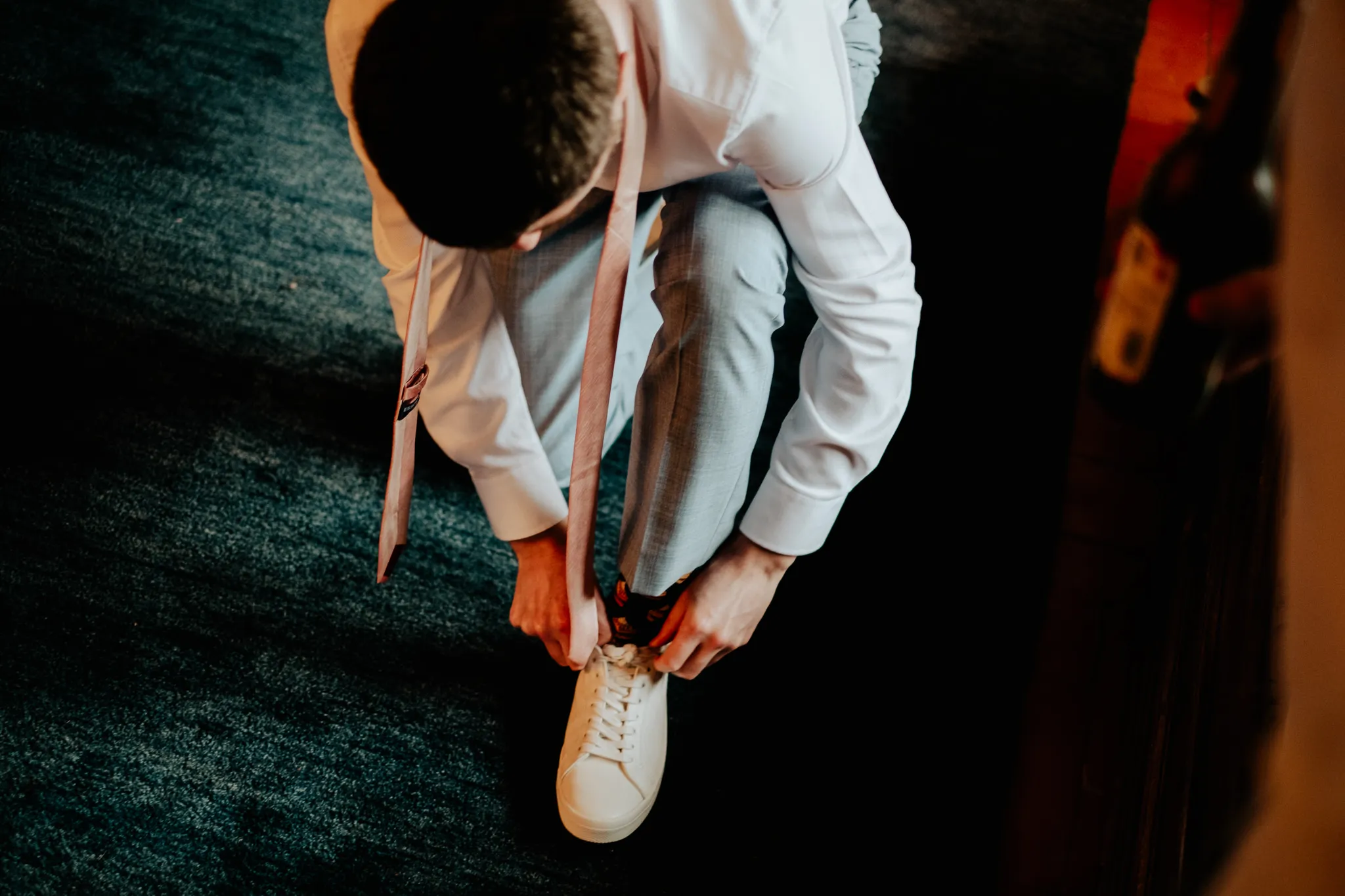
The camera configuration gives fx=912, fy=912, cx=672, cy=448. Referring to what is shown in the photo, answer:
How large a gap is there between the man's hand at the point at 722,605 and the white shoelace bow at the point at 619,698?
0.04 meters

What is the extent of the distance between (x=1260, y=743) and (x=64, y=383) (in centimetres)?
123

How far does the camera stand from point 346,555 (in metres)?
1.02

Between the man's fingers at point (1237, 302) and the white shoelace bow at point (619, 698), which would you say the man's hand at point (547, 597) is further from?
the man's fingers at point (1237, 302)

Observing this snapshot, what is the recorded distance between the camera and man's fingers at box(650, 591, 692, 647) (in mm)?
856

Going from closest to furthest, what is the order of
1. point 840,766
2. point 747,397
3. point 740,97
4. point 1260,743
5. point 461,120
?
1. point 1260,743
2. point 461,120
3. point 740,97
4. point 747,397
5. point 840,766

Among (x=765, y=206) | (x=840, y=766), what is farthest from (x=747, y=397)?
(x=840, y=766)

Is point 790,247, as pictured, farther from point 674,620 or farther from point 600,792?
point 600,792

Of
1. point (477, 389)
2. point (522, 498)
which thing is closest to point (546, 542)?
point (522, 498)

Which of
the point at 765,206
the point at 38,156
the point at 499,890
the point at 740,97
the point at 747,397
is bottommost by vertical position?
the point at 499,890

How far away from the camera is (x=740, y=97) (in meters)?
0.64

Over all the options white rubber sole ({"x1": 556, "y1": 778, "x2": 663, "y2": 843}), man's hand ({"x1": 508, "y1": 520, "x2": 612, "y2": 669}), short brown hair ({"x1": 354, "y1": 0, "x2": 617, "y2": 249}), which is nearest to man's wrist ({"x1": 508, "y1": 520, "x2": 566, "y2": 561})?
man's hand ({"x1": 508, "y1": 520, "x2": 612, "y2": 669})

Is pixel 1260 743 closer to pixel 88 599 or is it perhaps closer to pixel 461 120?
pixel 461 120

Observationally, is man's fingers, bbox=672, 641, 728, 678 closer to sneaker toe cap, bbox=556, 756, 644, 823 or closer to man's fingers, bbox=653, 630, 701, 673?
man's fingers, bbox=653, 630, 701, 673

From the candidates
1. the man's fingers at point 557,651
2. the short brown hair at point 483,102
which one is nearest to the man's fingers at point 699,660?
the man's fingers at point 557,651
